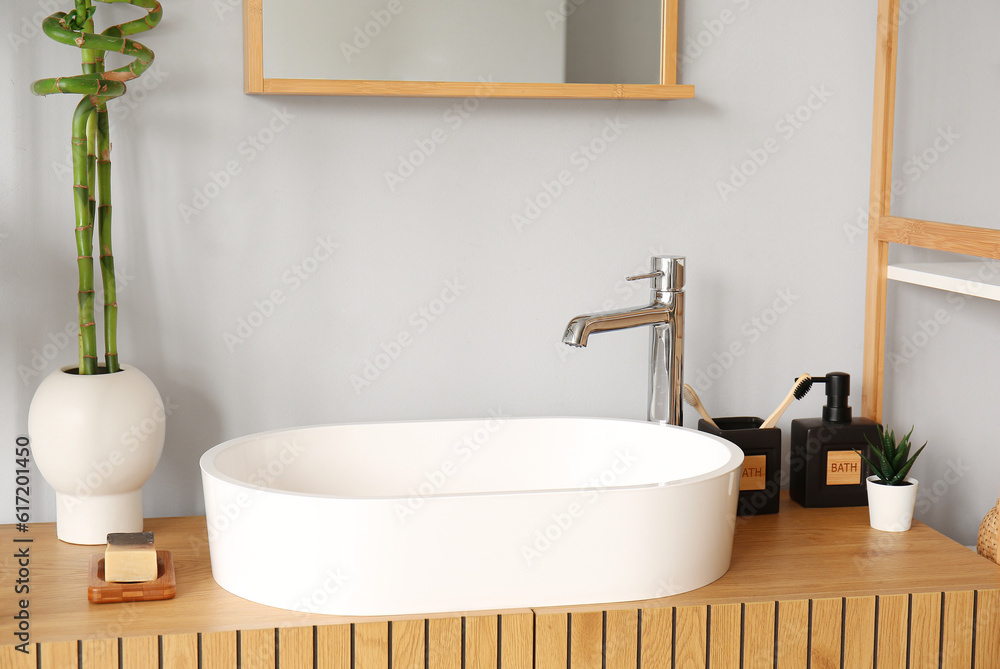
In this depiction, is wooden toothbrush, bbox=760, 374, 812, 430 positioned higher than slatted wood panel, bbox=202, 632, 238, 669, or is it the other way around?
wooden toothbrush, bbox=760, 374, 812, 430

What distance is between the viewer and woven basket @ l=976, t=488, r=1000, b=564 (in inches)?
40.6

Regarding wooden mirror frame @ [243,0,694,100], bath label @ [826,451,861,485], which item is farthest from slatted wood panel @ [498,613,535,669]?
wooden mirror frame @ [243,0,694,100]

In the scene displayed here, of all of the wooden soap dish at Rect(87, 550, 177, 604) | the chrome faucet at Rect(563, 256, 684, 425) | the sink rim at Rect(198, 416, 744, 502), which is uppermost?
the chrome faucet at Rect(563, 256, 684, 425)

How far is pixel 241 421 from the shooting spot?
120cm

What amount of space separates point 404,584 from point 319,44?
2.19ft

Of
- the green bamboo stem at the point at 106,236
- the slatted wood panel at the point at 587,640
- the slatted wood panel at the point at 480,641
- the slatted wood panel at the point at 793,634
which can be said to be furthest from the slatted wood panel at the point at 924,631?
the green bamboo stem at the point at 106,236

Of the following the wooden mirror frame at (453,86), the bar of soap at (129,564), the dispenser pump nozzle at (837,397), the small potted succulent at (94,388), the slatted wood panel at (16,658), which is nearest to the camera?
the slatted wood panel at (16,658)

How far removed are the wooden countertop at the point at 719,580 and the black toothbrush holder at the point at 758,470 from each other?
2 centimetres

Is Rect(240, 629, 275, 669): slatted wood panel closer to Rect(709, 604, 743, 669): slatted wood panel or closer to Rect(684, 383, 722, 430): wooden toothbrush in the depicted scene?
Rect(709, 604, 743, 669): slatted wood panel

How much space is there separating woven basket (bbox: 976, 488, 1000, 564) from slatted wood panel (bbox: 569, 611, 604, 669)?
1.58 ft

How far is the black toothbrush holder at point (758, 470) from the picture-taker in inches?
46.4

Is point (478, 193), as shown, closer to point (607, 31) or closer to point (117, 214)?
point (607, 31)

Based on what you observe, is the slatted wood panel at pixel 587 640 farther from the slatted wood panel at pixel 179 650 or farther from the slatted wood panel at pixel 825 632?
the slatted wood panel at pixel 179 650

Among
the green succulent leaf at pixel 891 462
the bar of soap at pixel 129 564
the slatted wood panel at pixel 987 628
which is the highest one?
the green succulent leaf at pixel 891 462
